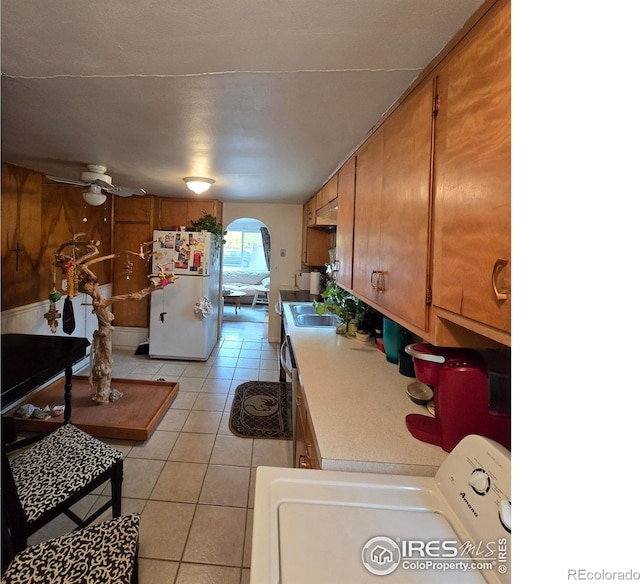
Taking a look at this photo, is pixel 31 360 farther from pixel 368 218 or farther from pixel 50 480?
pixel 368 218

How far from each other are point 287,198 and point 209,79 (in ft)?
10.5

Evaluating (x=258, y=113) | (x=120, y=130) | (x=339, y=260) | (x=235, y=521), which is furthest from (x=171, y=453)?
(x=258, y=113)

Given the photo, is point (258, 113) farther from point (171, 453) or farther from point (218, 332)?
point (218, 332)

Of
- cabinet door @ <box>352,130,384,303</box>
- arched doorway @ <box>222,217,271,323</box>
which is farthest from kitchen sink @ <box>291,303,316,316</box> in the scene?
arched doorway @ <box>222,217,271,323</box>

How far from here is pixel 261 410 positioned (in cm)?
310

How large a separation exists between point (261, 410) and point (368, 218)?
2156 mm

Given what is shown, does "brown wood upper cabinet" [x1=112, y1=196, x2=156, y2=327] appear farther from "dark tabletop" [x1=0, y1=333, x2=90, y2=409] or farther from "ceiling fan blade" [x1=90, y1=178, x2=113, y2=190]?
"dark tabletop" [x1=0, y1=333, x2=90, y2=409]

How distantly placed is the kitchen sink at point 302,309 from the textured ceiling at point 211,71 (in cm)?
160

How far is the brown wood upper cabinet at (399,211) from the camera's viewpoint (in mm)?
1123

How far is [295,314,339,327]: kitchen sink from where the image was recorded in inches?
123

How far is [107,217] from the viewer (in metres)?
4.31

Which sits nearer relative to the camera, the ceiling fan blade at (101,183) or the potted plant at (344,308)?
the potted plant at (344,308)

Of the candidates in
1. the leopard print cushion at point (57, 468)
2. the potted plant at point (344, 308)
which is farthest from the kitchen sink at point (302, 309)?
the leopard print cushion at point (57, 468)

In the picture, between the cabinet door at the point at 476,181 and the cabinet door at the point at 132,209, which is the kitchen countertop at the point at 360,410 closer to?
the cabinet door at the point at 476,181
